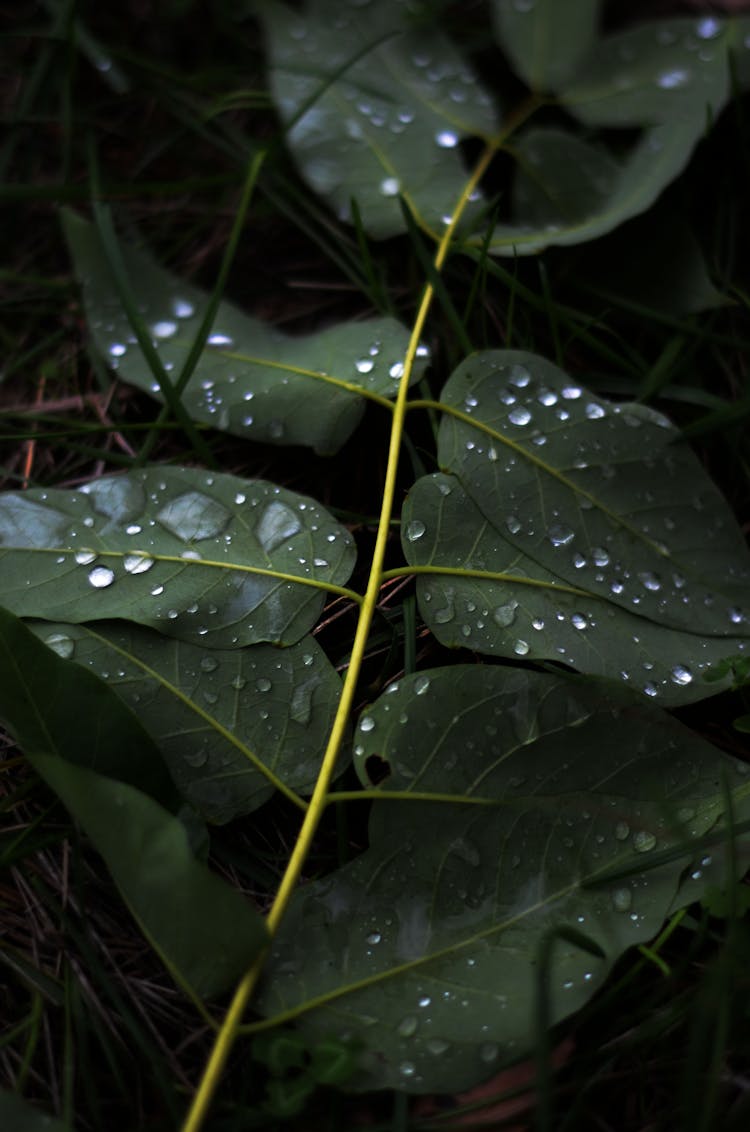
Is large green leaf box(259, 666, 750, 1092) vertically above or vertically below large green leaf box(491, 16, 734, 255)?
below

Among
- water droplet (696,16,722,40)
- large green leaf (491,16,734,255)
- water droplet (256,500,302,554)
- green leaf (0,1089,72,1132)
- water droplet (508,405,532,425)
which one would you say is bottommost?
green leaf (0,1089,72,1132)

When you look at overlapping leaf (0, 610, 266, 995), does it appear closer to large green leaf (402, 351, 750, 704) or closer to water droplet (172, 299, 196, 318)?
large green leaf (402, 351, 750, 704)

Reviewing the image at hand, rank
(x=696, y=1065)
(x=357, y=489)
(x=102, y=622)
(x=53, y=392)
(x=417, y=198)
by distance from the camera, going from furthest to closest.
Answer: (x=53, y=392) → (x=417, y=198) → (x=357, y=489) → (x=102, y=622) → (x=696, y=1065)

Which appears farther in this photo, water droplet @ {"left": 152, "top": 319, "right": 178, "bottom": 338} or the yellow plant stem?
water droplet @ {"left": 152, "top": 319, "right": 178, "bottom": 338}

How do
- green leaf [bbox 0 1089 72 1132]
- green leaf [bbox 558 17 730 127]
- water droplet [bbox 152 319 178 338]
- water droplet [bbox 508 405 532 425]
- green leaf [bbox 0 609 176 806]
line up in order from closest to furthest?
green leaf [bbox 0 1089 72 1132] < green leaf [bbox 0 609 176 806] < water droplet [bbox 508 405 532 425] < water droplet [bbox 152 319 178 338] < green leaf [bbox 558 17 730 127]

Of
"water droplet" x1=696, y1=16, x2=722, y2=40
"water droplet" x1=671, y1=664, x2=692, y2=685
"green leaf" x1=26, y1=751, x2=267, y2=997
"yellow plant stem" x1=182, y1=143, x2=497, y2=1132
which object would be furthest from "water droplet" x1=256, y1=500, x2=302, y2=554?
"water droplet" x1=696, y1=16, x2=722, y2=40

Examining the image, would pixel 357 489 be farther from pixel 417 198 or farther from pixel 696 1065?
pixel 696 1065

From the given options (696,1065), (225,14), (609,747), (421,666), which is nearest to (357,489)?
(421,666)
